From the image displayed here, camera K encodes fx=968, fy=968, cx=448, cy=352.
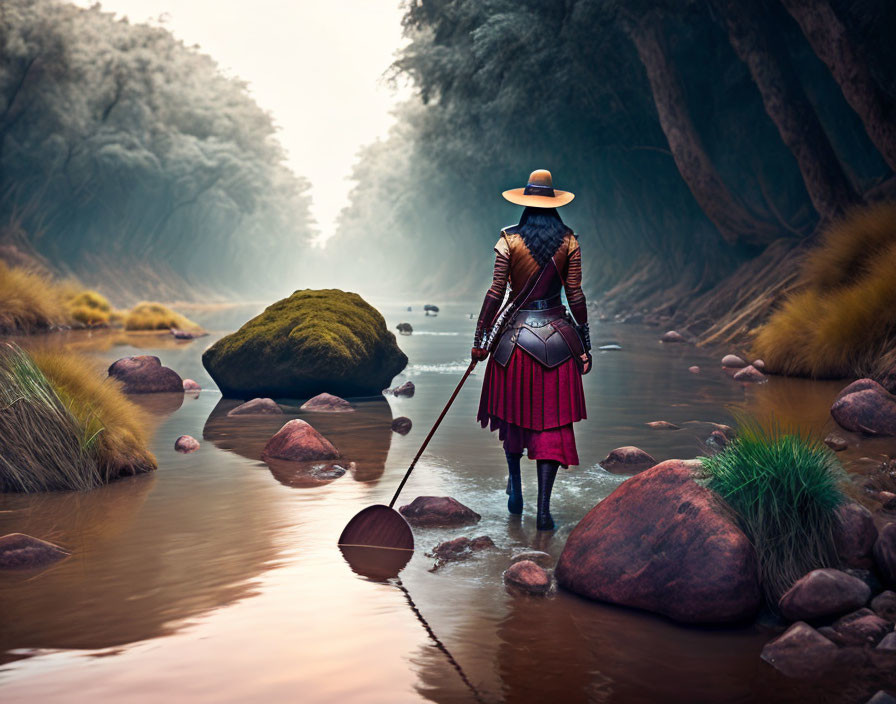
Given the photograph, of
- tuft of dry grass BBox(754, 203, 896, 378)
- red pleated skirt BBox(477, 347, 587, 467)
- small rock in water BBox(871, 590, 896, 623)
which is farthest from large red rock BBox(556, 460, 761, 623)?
tuft of dry grass BBox(754, 203, 896, 378)

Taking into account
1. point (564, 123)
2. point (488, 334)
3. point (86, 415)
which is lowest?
point (86, 415)

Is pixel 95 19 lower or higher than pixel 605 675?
higher

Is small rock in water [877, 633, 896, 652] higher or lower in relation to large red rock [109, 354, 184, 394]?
lower

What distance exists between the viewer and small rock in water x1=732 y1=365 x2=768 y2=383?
12.9 m

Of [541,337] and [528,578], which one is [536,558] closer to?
[528,578]

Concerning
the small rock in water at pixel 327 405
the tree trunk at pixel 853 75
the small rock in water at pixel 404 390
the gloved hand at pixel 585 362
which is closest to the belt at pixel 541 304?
the gloved hand at pixel 585 362

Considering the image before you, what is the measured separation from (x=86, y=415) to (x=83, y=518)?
1.16 m

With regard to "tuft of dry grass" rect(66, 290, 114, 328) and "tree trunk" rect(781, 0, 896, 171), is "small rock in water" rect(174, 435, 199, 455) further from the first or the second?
"tuft of dry grass" rect(66, 290, 114, 328)

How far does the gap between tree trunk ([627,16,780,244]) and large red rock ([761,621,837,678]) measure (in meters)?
17.7

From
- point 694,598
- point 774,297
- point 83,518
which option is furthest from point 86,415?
point 774,297

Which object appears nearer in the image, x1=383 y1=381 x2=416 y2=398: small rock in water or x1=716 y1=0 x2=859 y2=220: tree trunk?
x1=383 y1=381 x2=416 y2=398: small rock in water

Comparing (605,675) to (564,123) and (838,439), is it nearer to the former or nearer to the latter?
(838,439)

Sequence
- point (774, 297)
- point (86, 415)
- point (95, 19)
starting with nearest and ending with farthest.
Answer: point (86, 415) → point (774, 297) → point (95, 19)

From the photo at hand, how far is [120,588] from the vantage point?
449 cm
